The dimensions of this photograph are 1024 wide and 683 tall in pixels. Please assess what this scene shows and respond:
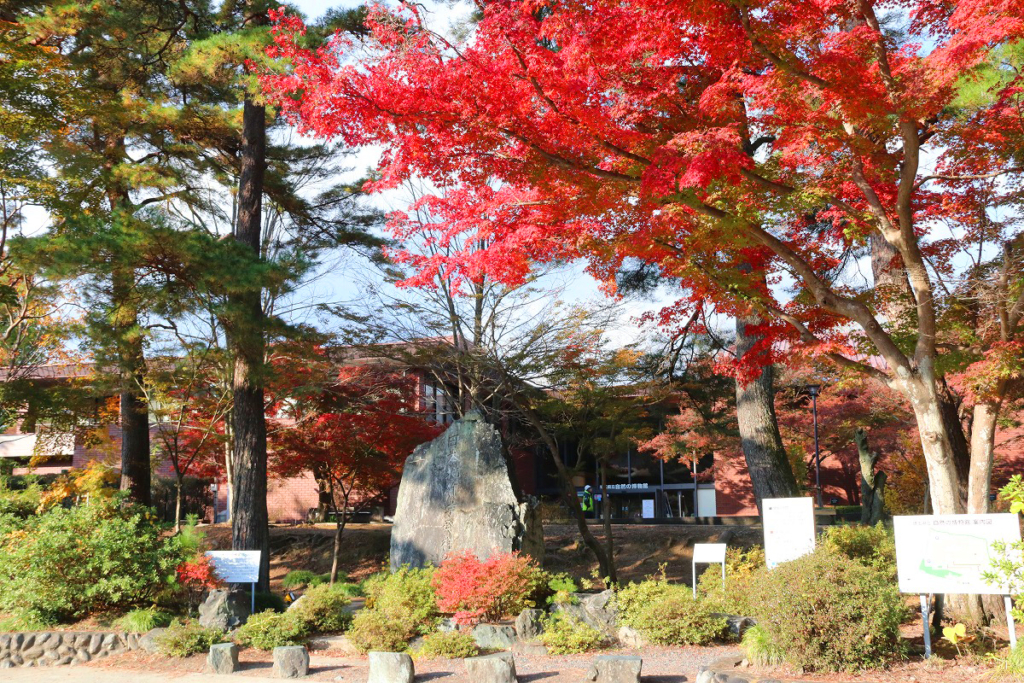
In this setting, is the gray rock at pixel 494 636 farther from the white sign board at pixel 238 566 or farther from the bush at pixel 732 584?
the white sign board at pixel 238 566

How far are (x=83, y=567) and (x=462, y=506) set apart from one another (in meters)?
5.13

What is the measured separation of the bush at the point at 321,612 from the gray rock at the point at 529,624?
8.19ft

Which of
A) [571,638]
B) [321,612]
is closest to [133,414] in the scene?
[321,612]

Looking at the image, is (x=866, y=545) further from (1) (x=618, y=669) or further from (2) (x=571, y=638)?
(1) (x=618, y=669)

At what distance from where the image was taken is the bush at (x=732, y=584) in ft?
30.7

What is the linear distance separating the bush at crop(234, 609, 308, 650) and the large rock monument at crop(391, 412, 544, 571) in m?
2.14

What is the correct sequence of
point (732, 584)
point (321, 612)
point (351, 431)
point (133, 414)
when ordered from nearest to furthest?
1. point (321, 612)
2. point (732, 584)
3. point (133, 414)
4. point (351, 431)

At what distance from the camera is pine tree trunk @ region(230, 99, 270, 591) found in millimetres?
12938

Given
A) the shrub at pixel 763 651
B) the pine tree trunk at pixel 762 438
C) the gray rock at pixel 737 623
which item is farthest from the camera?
the pine tree trunk at pixel 762 438

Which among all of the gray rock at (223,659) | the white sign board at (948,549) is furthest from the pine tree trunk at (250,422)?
the white sign board at (948,549)

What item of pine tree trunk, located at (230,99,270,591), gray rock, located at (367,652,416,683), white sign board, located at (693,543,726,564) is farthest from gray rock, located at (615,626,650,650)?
pine tree trunk, located at (230,99,270,591)

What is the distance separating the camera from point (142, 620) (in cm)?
1004

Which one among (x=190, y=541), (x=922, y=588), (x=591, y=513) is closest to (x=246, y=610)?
(x=190, y=541)

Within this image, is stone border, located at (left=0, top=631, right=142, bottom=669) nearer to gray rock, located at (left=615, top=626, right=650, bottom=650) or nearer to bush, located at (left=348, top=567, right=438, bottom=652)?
bush, located at (left=348, top=567, right=438, bottom=652)
